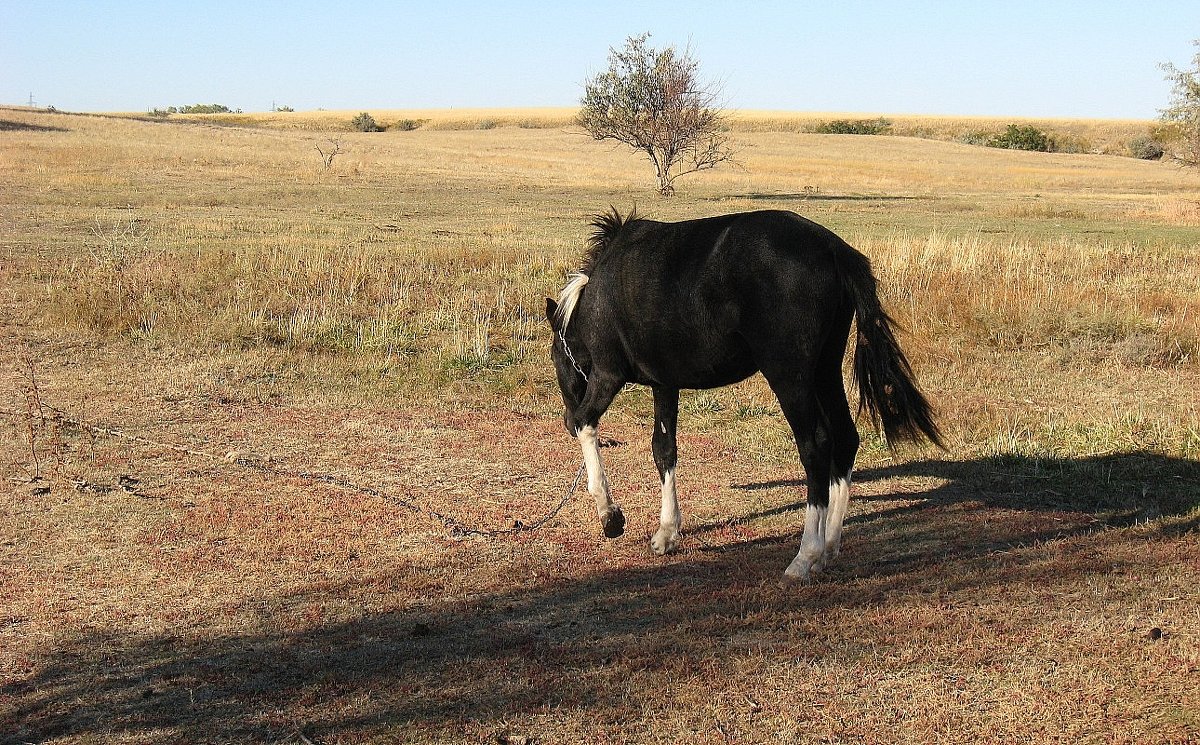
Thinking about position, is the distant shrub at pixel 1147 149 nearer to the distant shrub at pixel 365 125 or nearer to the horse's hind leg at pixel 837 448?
the distant shrub at pixel 365 125

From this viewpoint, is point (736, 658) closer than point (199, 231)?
Yes

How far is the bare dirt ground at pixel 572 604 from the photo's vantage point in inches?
185

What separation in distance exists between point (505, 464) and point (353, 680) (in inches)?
185

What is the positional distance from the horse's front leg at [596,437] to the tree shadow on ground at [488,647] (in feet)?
1.77

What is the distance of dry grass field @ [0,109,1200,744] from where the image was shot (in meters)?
4.84

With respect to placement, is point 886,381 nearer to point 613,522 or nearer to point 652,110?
point 613,522

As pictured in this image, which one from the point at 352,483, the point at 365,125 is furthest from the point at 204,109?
the point at 352,483

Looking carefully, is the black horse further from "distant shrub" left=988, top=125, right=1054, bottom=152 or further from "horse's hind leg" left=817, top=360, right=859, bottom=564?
"distant shrub" left=988, top=125, right=1054, bottom=152

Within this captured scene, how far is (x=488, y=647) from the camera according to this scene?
550 cm

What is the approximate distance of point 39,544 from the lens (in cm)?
748

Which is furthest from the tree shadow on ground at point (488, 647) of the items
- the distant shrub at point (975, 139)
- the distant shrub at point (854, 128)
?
the distant shrub at point (854, 128)

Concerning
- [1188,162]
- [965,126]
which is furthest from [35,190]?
[965,126]

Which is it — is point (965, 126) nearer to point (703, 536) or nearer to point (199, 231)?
point (199, 231)

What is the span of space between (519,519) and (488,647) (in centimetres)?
261
